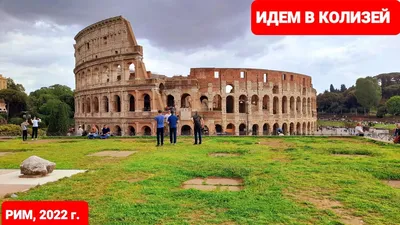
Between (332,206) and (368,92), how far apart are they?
269ft

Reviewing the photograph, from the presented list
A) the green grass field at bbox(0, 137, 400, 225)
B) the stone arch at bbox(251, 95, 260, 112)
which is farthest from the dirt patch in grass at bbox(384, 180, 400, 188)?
the stone arch at bbox(251, 95, 260, 112)

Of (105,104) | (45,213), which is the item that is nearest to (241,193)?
(45,213)

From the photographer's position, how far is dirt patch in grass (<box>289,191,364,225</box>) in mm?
3699

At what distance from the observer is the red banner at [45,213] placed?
3.81 metres

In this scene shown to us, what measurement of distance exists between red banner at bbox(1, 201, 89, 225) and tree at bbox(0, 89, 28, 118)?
7129 centimetres

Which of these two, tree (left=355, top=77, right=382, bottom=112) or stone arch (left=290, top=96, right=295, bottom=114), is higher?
tree (left=355, top=77, right=382, bottom=112)

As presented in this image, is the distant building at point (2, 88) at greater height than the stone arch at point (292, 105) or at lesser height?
greater

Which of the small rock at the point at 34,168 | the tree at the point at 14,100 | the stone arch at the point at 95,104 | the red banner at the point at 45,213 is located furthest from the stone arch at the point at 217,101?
the tree at the point at 14,100

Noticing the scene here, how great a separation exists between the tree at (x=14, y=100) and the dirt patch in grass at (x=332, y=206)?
7320 centimetres

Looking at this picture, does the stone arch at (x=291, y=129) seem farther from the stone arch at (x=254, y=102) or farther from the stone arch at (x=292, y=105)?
the stone arch at (x=254, y=102)

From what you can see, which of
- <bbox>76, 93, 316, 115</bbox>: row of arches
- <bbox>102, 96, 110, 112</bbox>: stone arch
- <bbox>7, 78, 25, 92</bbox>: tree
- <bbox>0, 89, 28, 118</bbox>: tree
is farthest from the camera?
<bbox>7, 78, 25, 92</bbox>: tree

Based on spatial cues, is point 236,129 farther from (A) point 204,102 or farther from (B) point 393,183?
(B) point 393,183

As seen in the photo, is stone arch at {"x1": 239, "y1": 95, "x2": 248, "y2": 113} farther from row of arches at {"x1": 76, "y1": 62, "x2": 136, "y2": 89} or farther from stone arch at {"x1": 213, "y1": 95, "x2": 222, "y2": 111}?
row of arches at {"x1": 76, "y1": 62, "x2": 136, "y2": 89}

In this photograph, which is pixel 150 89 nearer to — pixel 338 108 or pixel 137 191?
pixel 137 191
